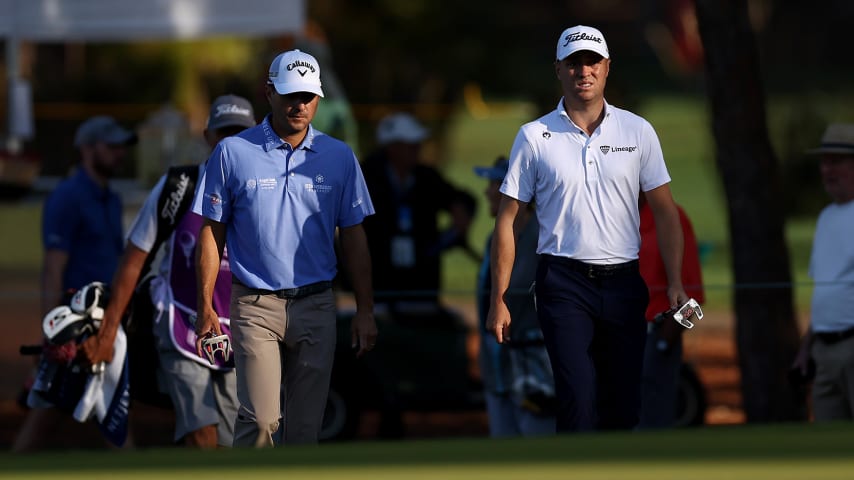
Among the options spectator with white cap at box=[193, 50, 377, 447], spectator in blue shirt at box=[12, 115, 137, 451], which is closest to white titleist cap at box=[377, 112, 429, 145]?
spectator in blue shirt at box=[12, 115, 137, 451]

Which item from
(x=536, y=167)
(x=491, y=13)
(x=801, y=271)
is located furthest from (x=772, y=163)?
(x=491, y=13)

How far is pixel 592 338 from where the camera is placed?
6.81m

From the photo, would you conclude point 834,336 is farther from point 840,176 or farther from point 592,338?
point 592,338

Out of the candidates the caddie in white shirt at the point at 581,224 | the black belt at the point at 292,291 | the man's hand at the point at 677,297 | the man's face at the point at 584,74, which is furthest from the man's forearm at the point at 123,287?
the man's hand at the point at 677,297

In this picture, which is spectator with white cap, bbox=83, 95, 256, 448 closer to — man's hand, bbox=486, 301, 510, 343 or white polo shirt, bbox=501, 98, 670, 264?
man's hand, bbox=486, 301, 510, 343

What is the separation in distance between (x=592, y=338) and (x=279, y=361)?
1.28m

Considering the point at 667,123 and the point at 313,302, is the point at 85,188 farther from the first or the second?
the point at 667,123

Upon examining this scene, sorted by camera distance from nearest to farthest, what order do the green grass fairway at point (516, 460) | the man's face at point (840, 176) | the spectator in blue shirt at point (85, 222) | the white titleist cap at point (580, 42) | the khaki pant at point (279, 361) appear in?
the green grass fairway at point (516, 460), the khaki pant at point (279, 361), the white titleist cap at point (580, 42), the man's face at point (840, 176), the spectator in blue shirt at point (85, 222)

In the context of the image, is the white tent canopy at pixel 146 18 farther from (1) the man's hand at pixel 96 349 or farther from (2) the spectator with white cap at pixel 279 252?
(2) the spectator with white cap at pixel 279 252

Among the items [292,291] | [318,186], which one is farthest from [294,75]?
[292,291]

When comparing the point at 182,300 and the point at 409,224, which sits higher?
the point at 409,224

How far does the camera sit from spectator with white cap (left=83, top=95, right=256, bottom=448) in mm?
7391

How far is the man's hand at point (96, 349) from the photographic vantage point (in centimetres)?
764

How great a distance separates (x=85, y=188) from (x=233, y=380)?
6.43ft
